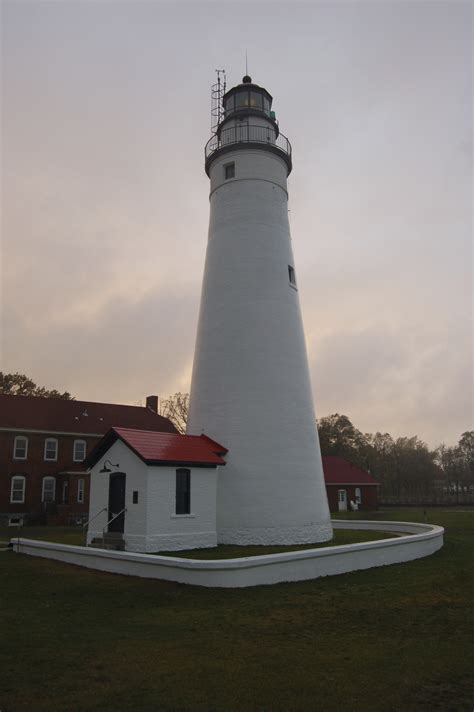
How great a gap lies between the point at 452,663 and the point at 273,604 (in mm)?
4228

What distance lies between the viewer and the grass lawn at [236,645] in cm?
657

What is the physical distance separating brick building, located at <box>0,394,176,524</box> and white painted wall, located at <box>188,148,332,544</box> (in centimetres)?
1967

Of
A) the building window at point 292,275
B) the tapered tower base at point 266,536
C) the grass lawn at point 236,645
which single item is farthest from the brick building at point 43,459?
the grass lawn at point 236,645

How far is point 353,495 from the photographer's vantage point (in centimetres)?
4769

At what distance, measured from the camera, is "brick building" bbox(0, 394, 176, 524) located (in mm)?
35031

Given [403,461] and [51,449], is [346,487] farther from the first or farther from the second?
[403,461]

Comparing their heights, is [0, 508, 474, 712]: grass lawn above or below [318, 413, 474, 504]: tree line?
below

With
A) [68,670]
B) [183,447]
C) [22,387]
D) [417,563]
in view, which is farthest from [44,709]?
[22,387]

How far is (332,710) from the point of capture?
6258 mm

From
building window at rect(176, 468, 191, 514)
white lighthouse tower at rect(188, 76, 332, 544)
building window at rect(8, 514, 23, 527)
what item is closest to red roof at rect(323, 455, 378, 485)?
building window at rect(8, 514, 23, 527)

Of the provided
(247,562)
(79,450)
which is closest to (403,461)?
(79,450)

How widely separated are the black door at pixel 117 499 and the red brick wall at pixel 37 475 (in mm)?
18279

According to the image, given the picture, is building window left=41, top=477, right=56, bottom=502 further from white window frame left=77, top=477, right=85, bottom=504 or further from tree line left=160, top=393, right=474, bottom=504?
tree line left=160, top=393, right=474, bottom=504

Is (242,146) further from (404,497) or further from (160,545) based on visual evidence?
(404,497)
